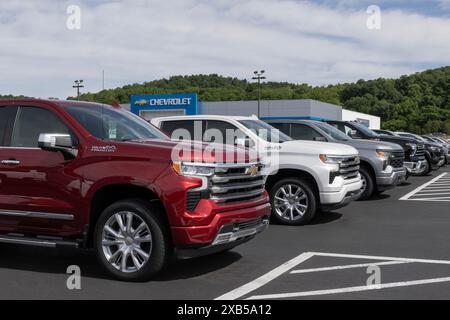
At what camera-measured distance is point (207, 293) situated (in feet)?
17.6

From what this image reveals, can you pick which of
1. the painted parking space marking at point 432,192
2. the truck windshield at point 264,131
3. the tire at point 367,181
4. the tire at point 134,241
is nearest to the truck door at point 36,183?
the tire at point 134,241

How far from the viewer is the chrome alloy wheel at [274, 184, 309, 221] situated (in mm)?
9336

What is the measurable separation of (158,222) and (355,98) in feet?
411

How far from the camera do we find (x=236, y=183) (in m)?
6.00

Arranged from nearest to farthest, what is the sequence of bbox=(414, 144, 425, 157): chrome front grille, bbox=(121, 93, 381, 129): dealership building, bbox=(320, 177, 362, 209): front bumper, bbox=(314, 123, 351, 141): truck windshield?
bbox=(320, 177, 362, 209): front bumper, bbox=(314, 123, 351, 141): truck windshield, bbox=(414, 144, 425, 157): chrome front grille, bbox=(121, 93, 381, 129): dealership building

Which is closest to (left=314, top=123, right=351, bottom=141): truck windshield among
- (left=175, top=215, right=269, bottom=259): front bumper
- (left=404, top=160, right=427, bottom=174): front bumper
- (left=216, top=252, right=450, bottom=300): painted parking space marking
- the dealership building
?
(left=404, top=160, right=427, bottom=174): front bumper

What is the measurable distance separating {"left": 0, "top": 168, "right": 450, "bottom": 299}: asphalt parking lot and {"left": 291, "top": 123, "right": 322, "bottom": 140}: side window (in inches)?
106

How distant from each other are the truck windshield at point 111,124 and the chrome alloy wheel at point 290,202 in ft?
10.3

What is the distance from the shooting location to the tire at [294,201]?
923 cm

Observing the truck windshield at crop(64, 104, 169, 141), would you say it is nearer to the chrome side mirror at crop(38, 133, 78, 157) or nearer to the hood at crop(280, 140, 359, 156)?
the chrome side mirror at crop(38, 133, 78, 157)

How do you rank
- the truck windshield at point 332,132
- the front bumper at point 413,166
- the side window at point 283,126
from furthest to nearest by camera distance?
the front bumper at point 413,166 < the truck windshield at point 332,132 < the side window at point 283,126

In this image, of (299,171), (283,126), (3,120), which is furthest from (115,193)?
(283,126)

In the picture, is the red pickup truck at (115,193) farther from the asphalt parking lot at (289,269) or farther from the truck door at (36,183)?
the asphalt parking lot at (289,269)
